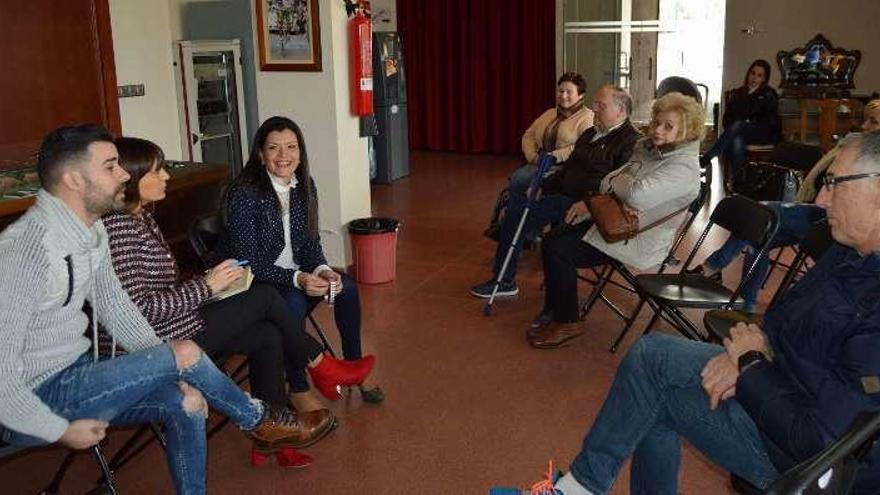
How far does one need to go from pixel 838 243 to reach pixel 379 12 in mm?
7286

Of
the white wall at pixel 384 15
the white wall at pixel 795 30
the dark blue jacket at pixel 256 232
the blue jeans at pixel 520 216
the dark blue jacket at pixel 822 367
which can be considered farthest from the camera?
the white wall at pixel 384 15

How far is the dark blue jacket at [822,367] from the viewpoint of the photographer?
1700 mm

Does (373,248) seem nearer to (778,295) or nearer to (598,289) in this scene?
(598,289)

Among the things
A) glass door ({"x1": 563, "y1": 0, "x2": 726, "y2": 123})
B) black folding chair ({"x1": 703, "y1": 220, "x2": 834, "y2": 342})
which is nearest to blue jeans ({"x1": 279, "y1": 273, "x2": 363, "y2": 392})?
black folding chair ({"x1": 703, "y1": 220, "x2": 834, "y2": 342})

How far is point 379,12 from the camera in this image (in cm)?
866

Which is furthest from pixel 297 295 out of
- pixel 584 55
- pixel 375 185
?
pixel 584 55

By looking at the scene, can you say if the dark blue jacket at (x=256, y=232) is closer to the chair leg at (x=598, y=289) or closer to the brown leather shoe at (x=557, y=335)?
the brown leather shoe at (x=557, y=335)

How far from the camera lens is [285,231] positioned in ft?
10.5

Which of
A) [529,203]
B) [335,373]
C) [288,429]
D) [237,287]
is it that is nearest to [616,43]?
[529,203]

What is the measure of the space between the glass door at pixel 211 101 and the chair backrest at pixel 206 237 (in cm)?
254

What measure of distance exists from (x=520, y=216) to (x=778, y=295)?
2.00 metres

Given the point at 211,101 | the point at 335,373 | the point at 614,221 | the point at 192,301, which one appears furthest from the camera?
the point at 211,101

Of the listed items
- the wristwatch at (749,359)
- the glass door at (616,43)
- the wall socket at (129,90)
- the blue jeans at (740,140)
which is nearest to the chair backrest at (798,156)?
the blue jeans at (740,140)

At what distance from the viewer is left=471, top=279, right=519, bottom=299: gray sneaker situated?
4.58m
